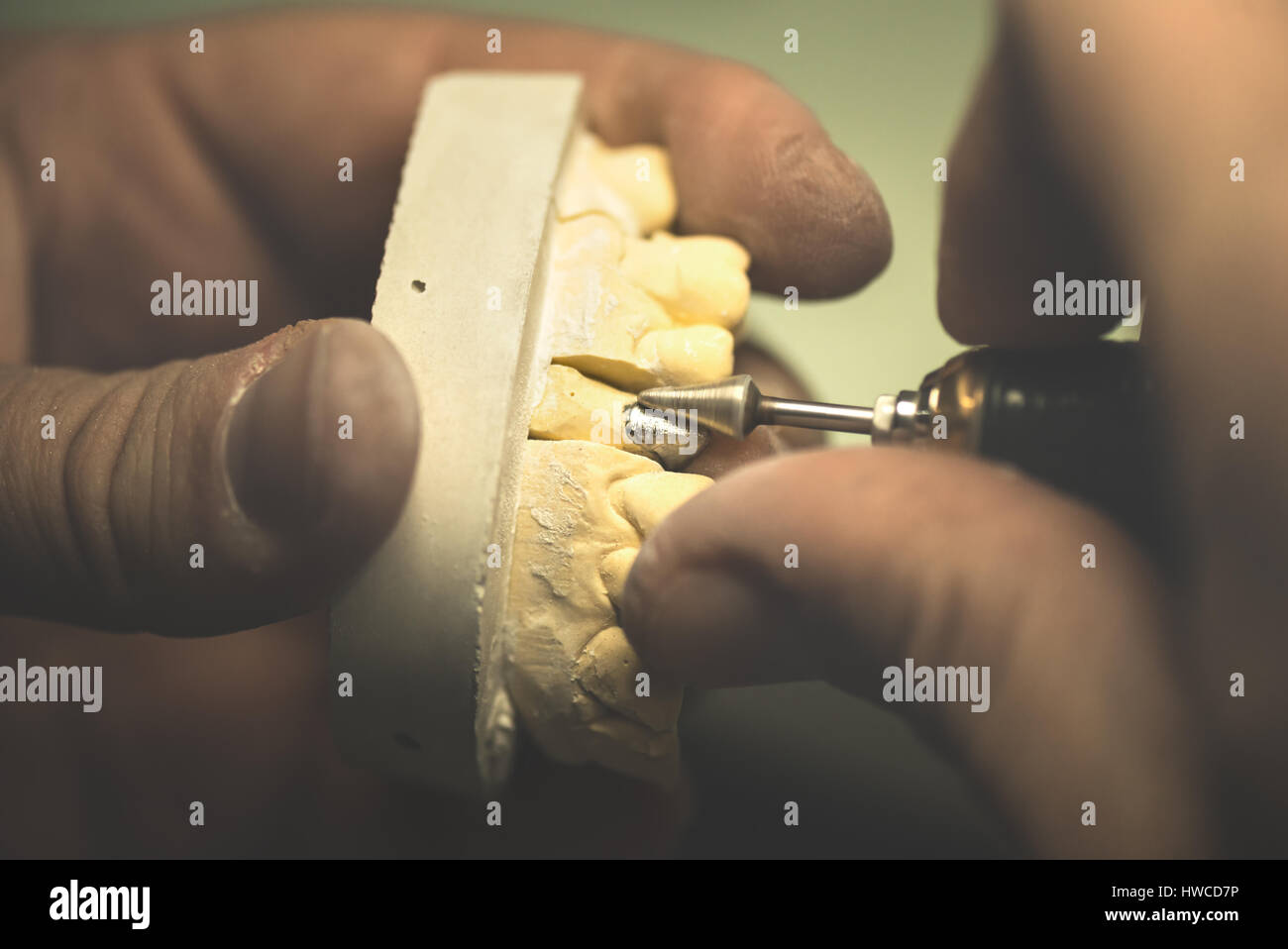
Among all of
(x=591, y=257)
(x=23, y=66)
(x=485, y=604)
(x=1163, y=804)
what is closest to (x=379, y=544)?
(x=485, y=604)

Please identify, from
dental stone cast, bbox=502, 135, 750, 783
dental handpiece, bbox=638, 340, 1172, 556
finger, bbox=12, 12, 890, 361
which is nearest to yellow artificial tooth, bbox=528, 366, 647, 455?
dental stone cast, bbox=502, 135, 750, 783

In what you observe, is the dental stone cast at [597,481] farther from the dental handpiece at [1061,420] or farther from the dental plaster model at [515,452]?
the dental handpiece at [1061,420]

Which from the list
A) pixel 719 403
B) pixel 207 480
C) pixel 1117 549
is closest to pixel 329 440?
pixel 207 480

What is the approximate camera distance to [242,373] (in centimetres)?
39

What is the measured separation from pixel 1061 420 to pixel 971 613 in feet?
0.28

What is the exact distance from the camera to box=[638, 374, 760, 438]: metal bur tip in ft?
1.42

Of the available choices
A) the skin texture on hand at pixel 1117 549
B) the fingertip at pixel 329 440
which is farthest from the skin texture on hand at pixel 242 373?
the skin texture on hand at pixel 1117 549

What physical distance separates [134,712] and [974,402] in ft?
1.55

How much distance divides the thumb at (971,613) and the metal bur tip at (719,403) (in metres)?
0.06

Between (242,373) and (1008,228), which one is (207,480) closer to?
(242,373)

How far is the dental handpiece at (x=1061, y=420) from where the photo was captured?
363mm

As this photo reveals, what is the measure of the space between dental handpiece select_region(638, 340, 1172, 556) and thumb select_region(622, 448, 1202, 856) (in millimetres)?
20

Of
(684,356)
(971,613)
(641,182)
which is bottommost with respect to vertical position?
(971,613)

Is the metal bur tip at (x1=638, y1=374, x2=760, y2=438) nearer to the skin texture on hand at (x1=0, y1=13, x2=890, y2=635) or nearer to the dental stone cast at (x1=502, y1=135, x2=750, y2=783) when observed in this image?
the dental stone cast at (x1=502, y1=135, x2=750, y2=783)
